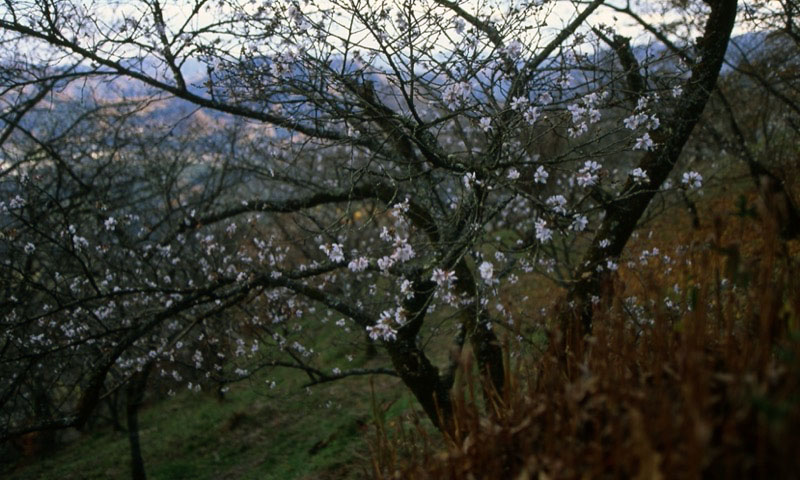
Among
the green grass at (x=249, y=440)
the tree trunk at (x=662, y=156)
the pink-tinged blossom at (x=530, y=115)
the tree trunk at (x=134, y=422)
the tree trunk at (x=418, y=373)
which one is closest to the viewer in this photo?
the pink-tinged blossom at (x=530, y=115)

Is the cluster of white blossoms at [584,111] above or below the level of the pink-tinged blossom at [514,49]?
below

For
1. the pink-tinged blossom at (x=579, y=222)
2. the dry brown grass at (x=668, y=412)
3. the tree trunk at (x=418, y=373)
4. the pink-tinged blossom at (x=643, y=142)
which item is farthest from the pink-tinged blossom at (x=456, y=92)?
the tree trunk at (x=418, y=373)

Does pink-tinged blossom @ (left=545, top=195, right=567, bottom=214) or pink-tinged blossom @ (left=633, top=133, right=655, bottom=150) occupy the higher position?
pink-tinged blossom @ (left=633, top=133, right=655, bottom=150)

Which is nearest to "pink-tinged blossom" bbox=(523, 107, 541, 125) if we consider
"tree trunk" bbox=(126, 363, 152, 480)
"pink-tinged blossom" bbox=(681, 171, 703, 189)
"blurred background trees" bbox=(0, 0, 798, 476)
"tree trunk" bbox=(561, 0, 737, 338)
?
"blurred background trees" bbox=(0, 0, 798, 476)

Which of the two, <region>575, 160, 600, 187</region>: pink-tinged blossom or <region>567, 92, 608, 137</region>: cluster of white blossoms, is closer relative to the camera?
<region>575, 160, 600, 187</region>: pink-tinged blossom

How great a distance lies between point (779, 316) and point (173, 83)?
6.05 m

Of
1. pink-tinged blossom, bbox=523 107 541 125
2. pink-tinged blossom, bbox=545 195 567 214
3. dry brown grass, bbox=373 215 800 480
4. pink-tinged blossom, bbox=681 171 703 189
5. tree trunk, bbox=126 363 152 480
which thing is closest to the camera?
dry brown grass, bbox=373 215 800 480

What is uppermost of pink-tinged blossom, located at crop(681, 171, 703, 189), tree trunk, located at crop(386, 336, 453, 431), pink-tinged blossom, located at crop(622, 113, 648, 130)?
pink-tinged blossom, located at crop(622, 113, 648, 130)

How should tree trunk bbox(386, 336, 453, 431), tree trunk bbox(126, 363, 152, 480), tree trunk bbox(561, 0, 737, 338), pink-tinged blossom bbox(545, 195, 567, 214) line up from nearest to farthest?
pink-tinged blossom bbox(545, 195, 567, 214) → tree trunk bbox(561, 0, 737, 338) → tree trunk bbox(386, 336, 453, 431) → tree trunk bbox(126, 363, 152, 480)

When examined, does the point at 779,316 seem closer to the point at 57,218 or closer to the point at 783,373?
the point at 783,373

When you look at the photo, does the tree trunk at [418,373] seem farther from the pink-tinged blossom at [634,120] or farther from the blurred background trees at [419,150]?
the pink-tinged blossom at [634,120]

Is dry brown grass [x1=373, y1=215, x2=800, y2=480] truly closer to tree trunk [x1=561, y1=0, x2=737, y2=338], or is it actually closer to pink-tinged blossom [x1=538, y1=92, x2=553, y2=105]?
pink-tinged blossom [x1=538, y1=92, x2=553, y2=105]

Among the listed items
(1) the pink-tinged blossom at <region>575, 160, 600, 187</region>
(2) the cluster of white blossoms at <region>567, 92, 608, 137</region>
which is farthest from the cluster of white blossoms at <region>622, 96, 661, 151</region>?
(1) the pink-tinged blossom at <region>575, 160, 600, 187</region>

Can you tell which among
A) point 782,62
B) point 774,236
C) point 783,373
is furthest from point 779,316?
point 782,62
